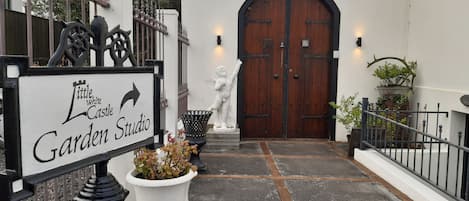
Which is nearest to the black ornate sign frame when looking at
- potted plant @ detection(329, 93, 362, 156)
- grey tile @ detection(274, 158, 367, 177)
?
grey tile @ detection(274, 158, 367, 177)

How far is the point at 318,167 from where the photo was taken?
4.73 m

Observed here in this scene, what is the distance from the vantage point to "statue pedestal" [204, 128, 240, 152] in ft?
18.5

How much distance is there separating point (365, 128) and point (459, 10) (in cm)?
209

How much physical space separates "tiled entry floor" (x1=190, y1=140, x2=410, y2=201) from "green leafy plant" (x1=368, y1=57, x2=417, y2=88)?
1481 millimetres

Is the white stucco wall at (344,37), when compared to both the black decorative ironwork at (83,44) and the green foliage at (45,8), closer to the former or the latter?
the green foliage at (45,8)

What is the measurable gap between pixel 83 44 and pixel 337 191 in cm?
305

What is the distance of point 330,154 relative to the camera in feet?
18.1

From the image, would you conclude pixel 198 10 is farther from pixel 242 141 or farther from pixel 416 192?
pixel 416 192

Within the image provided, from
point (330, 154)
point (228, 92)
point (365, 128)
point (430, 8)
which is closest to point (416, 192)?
point (365, 128)

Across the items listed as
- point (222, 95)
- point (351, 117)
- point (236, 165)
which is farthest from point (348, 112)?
point (236, 165)

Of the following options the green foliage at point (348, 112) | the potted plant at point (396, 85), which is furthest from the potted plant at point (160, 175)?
the potted plant at point (396, 85)

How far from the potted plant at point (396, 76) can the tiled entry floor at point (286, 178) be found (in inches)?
55.3

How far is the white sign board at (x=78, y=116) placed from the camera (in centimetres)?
108

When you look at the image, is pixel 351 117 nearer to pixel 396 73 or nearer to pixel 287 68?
pixel 396 73
